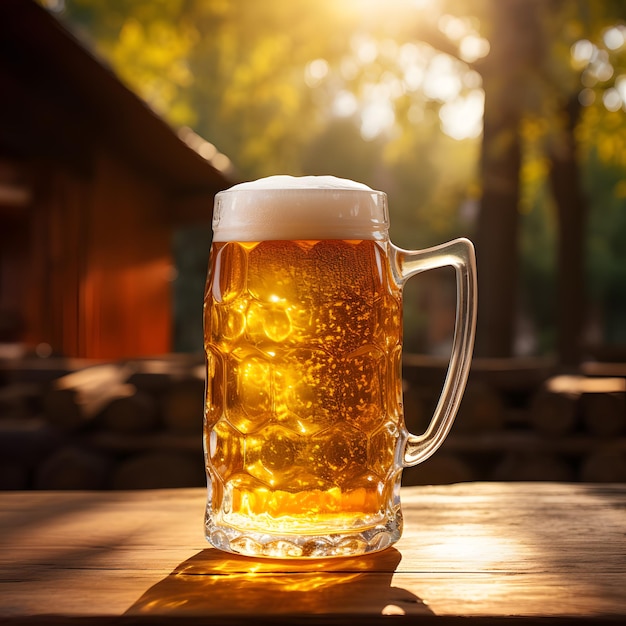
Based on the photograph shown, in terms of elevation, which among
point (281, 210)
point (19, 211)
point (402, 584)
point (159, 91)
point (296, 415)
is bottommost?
point (402, 584)

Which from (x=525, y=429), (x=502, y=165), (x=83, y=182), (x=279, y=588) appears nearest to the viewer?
(x=279, y=588)

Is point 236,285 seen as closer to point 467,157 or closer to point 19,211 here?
point 19,211

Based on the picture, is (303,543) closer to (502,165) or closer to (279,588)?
(279,588)

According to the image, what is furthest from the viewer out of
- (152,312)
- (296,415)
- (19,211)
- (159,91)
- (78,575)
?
(159,91)

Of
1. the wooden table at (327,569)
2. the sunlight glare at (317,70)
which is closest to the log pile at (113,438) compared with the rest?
the wooden table at (327,569)

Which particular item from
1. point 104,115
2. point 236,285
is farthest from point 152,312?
point 236,285

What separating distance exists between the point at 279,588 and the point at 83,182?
7.80m

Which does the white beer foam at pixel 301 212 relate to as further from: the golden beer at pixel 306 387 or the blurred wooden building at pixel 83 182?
the blurred wooden building at pixel 83 182

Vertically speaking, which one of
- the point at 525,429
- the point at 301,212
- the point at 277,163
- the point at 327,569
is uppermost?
the point at 277,163

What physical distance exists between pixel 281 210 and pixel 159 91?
75.2ft

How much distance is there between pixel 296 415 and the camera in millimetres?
1219

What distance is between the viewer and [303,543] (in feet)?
3.96

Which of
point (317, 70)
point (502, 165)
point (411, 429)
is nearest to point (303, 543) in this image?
point (411, 429)

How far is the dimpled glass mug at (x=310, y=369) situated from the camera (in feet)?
4.00
